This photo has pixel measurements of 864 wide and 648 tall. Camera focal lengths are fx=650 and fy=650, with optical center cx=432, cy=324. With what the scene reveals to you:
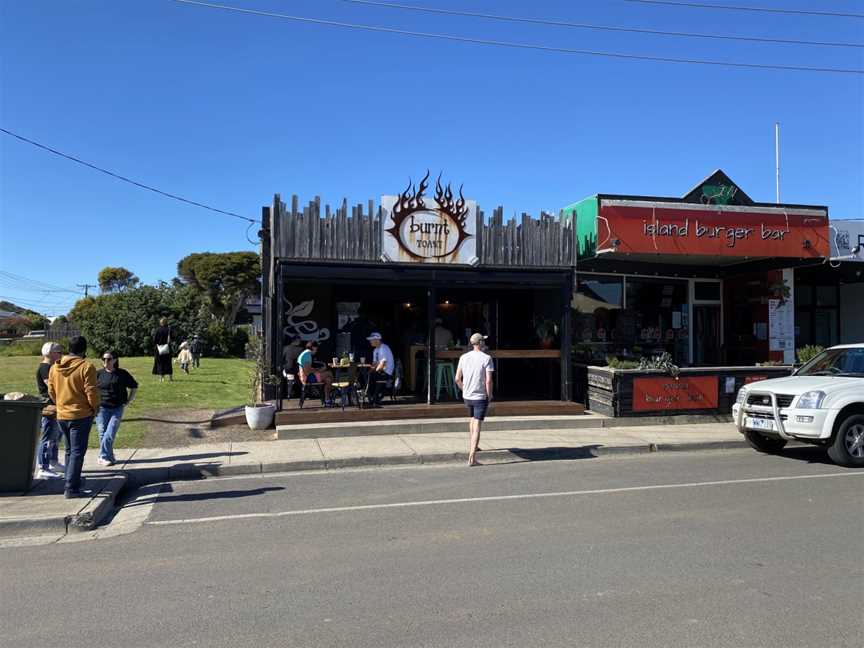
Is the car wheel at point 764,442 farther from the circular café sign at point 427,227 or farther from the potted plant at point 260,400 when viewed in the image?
the potted plant at point 260,400

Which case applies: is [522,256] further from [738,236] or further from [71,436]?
[71,436]

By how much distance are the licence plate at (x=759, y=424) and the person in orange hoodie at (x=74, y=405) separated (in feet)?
29.6

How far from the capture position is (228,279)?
52156 mm

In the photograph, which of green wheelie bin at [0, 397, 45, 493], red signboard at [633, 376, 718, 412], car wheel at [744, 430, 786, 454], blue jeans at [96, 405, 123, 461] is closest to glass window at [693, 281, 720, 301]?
red signboard at [633, 376, 718, 412]

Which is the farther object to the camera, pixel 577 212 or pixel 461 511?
pixel 577 212

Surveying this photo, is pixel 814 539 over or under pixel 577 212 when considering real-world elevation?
under

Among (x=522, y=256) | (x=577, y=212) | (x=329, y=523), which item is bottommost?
(x=329, y=523)

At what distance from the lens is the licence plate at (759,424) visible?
31.2ft

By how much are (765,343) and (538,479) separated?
10.5m

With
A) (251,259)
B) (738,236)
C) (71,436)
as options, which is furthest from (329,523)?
(251,259)

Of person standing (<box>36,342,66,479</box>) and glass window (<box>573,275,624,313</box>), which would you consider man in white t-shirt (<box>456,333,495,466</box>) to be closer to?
person standing (<box>36,342,66,479</box>)

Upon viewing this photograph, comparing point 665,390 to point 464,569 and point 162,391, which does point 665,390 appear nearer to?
point 464,569

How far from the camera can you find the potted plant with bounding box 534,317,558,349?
14477 millimetres

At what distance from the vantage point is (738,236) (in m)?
14.0
